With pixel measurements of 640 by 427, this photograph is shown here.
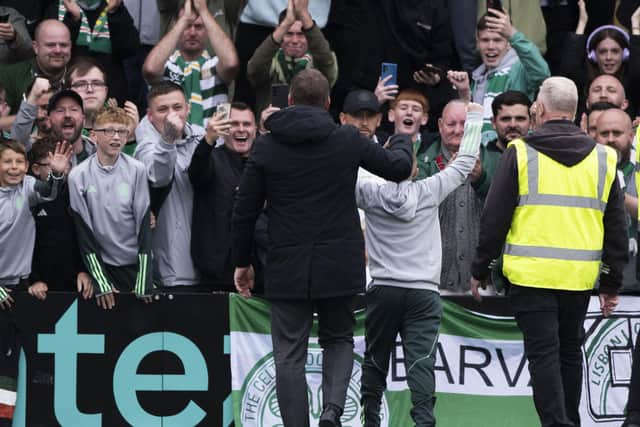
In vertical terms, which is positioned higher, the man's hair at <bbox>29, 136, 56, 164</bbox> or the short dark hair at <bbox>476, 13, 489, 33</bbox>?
the short dark hair at <bbox>476, 13, 489, 33</bbox>

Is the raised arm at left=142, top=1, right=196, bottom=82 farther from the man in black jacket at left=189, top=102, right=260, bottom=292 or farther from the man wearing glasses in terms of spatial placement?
the man in black jacket at left=189, top=102, right=260, bottom=292

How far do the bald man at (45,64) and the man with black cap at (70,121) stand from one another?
3.56ft

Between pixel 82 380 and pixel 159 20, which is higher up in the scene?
pixel 159 20

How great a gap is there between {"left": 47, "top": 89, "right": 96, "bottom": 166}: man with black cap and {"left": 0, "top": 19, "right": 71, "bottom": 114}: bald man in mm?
1084

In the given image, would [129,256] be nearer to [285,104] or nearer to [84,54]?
[285,104]

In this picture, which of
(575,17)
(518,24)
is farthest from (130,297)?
(575,17)

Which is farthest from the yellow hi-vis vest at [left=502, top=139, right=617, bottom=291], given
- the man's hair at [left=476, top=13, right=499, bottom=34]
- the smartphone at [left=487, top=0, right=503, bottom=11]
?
the smartphone at [left=487, top=0, right=503, bottom=11]

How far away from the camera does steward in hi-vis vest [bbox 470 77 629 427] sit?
8.09 meters

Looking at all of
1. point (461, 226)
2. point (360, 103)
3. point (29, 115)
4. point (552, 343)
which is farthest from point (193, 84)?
point (552, 343)

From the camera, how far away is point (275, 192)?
808 cm

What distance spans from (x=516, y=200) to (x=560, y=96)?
0.70 metres

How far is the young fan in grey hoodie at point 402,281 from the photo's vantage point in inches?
340

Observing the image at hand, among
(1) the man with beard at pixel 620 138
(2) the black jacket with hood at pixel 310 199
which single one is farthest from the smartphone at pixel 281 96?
(1) the man with beard at pixel 620 138

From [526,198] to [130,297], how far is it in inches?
123
